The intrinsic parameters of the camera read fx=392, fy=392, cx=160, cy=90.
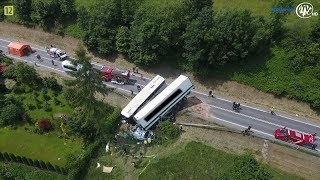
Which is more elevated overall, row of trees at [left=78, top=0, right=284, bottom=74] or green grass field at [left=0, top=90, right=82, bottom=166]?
row of trees at [left=78, top=0, right=284, bottom=74]

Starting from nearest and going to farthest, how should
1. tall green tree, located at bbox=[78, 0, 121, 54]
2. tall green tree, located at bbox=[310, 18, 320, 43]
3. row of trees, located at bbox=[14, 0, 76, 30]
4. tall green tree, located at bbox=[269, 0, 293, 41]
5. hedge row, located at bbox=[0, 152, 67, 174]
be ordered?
hedge row, located at bbox=[0, 152, 67, 174] → tall green tree, located at bbox=[310, 18, 320, 43] → tall green tree, located at bbox=[269, 0, 293, 41] → tall green tree, located at bbox=[78, 0, 121, 54] → row of trees, located at bbox=[14, 0, 76, 30]

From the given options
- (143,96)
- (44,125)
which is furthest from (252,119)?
(44,125)

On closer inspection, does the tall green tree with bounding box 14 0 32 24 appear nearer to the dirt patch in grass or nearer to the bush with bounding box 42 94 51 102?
the dirt patch in grass

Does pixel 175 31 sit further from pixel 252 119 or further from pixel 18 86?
pixel 18 86

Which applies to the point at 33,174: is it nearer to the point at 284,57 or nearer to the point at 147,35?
the point at 147,35

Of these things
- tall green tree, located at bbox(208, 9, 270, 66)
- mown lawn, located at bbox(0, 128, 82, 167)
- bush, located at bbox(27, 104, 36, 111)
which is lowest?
mown lawn, located at bbox(0, 128, 82, 167)

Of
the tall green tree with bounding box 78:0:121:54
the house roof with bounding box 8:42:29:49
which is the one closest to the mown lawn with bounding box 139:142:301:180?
the tall green tree with bounding box 78:0:121:54
